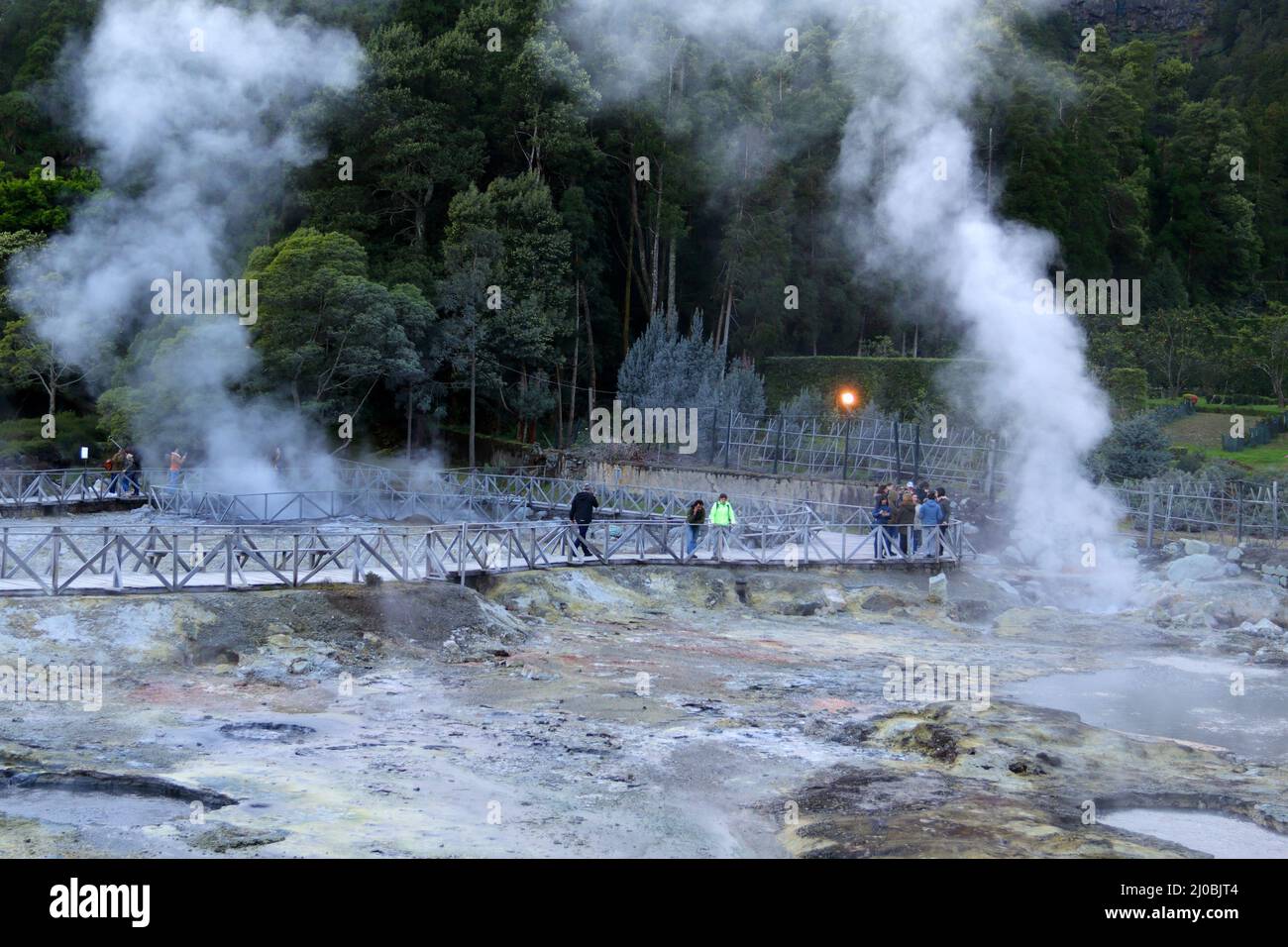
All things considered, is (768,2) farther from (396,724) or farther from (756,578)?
(396,724)

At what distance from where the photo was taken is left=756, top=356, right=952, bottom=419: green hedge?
42.8 m

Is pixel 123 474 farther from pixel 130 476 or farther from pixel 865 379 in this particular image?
pixel 865 379

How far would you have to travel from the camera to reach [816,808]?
41.5ft

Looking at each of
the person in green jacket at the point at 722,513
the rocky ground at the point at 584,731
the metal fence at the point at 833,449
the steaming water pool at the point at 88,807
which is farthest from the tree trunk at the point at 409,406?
the steaming water pool at the point at 88,807

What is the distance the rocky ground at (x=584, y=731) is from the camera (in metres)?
11.7

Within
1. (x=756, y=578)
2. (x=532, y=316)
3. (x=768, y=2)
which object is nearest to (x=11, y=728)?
(x=756, y=578)

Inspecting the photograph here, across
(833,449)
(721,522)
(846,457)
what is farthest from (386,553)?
(833,449)

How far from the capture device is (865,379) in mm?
45094

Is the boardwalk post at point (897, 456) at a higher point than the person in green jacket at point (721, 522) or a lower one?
higher

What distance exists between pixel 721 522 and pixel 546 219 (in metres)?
Result: 21.3

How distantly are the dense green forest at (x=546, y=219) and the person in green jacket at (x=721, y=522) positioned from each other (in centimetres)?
1564

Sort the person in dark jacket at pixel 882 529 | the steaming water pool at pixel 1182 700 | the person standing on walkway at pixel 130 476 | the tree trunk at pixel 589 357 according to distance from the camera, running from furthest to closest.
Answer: the tree trunk at pixel 589 357 → the person standing on walkway at pixel 130 476 → the person in dark jacket at pixel 882 529 → the steaming water pool at pixel 1182 700

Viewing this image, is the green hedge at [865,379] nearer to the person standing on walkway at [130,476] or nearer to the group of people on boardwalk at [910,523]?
the group of people on boardwalk at [910,523]

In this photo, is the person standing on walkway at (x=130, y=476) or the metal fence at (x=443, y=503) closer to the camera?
the metal fence at (x=443, y=503)
